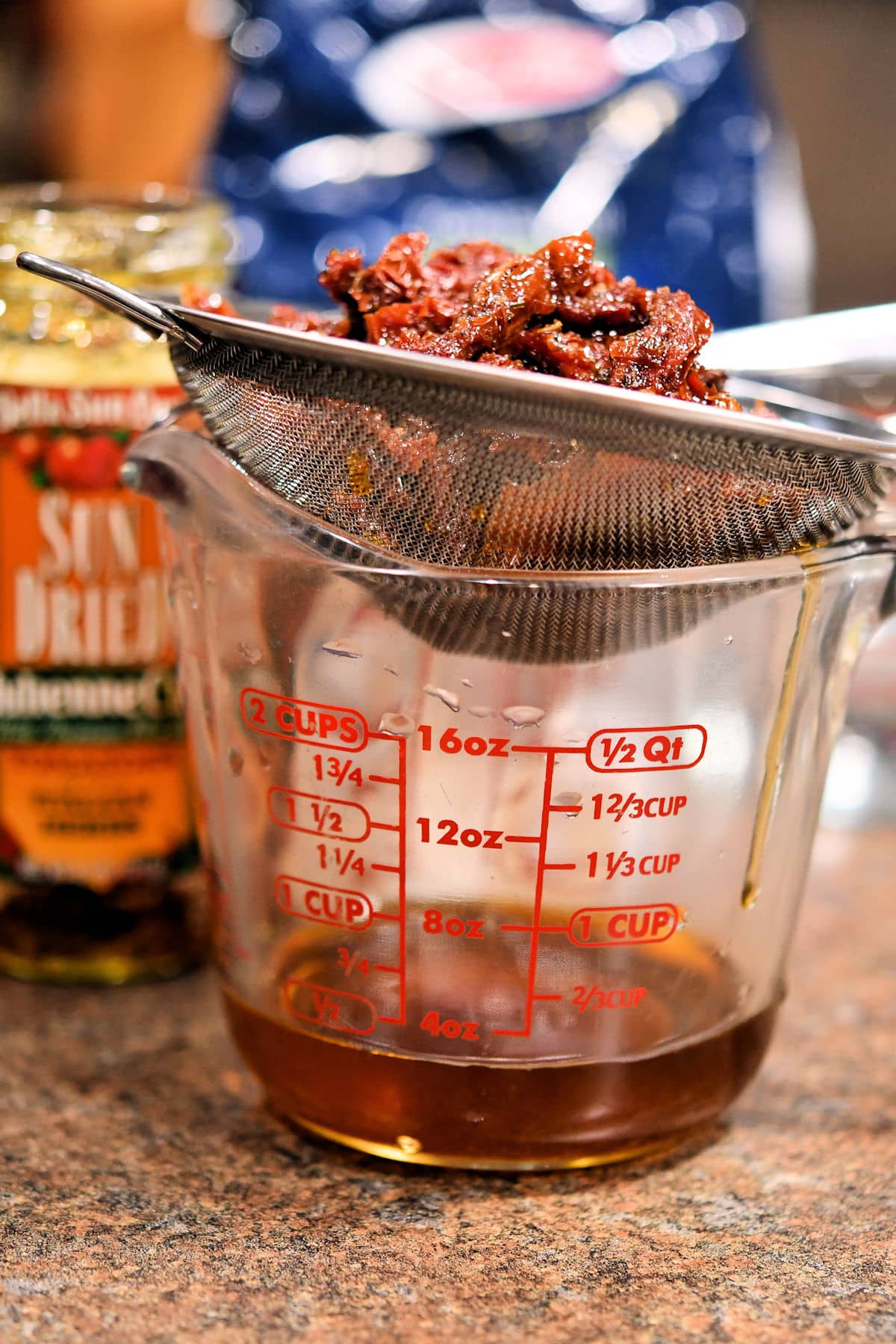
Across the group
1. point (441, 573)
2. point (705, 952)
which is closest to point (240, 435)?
point (441, 573)

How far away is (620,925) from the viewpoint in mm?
629

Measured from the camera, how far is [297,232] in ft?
4.61

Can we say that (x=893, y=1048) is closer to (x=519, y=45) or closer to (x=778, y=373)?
(x=778, y=373)

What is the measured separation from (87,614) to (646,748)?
0.39m

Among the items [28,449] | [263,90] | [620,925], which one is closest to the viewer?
[620,925]

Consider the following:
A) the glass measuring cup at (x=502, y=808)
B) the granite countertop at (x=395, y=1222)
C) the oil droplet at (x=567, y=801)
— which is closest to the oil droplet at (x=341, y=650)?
the glass measuring cup at (x=502, y=808)

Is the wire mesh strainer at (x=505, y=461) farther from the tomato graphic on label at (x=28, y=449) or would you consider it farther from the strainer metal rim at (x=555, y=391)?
the tomato graphic on label at (x=28, y=449)

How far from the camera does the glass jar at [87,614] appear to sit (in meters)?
0.82

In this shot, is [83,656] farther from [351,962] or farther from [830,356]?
[830,356]

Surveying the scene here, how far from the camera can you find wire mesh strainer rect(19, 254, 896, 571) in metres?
0.55

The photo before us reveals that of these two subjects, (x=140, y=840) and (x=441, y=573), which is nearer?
(x=441, y=573)

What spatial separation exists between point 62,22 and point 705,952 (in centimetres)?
155

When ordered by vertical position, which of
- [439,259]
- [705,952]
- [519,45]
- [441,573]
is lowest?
[705,952]

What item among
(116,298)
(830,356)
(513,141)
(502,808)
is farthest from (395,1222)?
(513,141)
